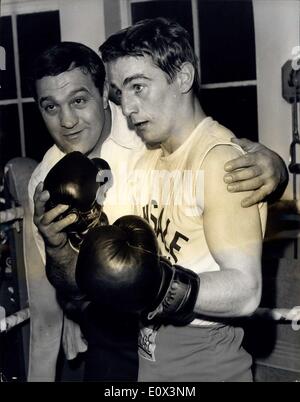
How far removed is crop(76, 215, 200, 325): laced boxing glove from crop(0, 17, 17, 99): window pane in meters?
0.53

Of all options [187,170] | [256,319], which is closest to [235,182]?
[187,170]

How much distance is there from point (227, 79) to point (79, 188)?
0.50 metres

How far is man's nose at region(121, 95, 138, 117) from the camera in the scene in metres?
1.38

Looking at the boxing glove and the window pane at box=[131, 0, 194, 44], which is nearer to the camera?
the boxing glove

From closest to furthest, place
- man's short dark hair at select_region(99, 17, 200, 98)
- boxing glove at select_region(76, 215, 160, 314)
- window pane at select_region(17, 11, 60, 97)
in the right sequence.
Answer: boxing glove at select_region(76, 215, 160, 314)
man's short dark hair at select_region(99, 17, 200, 98)
window pane at select_region(17, 11, 60, 97)

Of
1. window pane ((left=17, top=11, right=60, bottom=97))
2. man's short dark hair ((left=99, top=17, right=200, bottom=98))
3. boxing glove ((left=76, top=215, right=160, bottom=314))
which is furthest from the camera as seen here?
window pane ((left=17, top=11, right=60, bottom=97))

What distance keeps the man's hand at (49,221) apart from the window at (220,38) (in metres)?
0.51

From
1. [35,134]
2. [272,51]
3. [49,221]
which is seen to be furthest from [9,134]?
[272,51]

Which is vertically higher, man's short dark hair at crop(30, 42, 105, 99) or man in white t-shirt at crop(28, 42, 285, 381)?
man's short dark hair at crop(30, 42, 105, 99)

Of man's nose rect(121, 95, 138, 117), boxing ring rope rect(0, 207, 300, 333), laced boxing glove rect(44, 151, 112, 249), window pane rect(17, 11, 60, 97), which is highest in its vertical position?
window pane rect(17, 11, 60, 97)

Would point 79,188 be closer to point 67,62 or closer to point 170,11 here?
point 67,62

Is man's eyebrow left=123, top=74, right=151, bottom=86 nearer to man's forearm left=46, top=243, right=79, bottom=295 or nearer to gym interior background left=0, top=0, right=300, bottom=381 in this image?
gym interior background left=0, top=0, right=300, bottom=381

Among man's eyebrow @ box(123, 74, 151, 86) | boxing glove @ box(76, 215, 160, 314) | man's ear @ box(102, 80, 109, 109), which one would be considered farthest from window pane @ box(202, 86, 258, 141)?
boxing glove @ box(76, 215, 160, 314)

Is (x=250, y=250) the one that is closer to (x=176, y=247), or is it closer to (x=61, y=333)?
(x=176, y=247)
